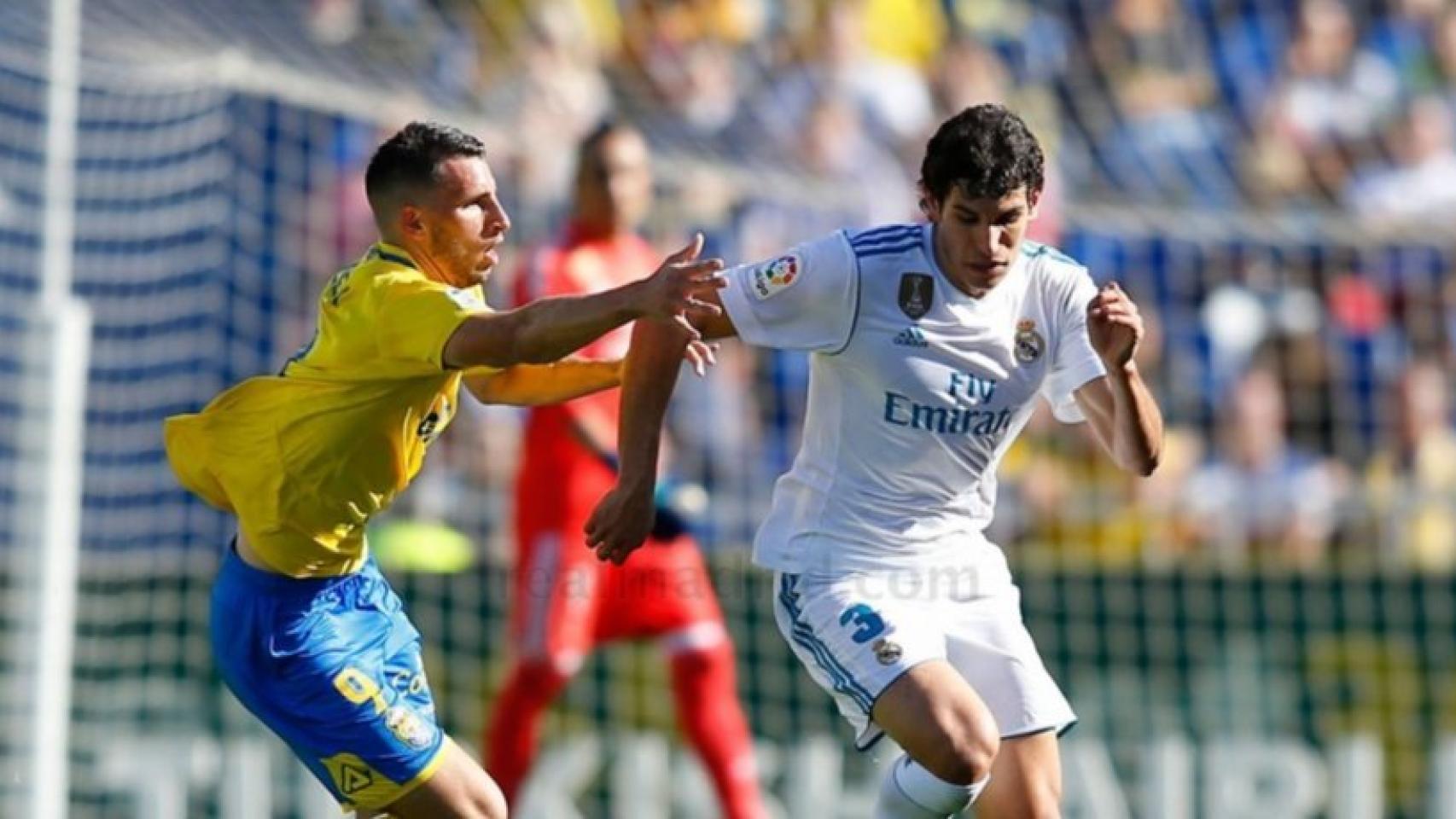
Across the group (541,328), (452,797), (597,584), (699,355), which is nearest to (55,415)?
(597,584)

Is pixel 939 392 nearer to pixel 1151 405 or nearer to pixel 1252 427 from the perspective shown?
pixel 1151 405

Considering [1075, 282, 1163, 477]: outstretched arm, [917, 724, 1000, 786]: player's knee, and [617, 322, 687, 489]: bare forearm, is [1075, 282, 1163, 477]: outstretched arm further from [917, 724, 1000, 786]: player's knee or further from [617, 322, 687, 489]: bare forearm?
[617, 322, 687, 489]: bare forearm

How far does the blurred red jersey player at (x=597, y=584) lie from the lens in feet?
27.6

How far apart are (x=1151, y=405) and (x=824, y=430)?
753mm

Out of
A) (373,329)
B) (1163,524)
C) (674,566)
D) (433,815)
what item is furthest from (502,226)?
(1163,524)

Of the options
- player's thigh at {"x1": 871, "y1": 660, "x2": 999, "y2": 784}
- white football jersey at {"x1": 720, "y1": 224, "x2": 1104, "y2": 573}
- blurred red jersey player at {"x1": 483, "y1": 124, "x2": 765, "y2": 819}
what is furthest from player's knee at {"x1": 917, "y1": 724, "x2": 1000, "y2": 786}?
blurred red jersey player at {"x1": 483, "y1": 124, "x2": 765, "y2": 819}

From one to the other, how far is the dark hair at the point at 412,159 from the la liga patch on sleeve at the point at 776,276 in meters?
0.69

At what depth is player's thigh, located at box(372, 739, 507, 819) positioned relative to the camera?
5785 millimetres

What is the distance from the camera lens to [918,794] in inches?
231

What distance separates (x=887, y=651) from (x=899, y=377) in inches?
24.4

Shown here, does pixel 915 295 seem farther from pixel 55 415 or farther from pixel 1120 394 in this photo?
pixel 55 415

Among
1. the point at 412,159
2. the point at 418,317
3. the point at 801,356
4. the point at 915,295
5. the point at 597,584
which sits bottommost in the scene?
the point at 597,584

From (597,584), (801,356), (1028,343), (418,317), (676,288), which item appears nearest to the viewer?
(676,288)

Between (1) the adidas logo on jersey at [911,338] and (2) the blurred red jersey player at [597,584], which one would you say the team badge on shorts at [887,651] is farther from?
(2) the blurred red jersey player at [597,584]
